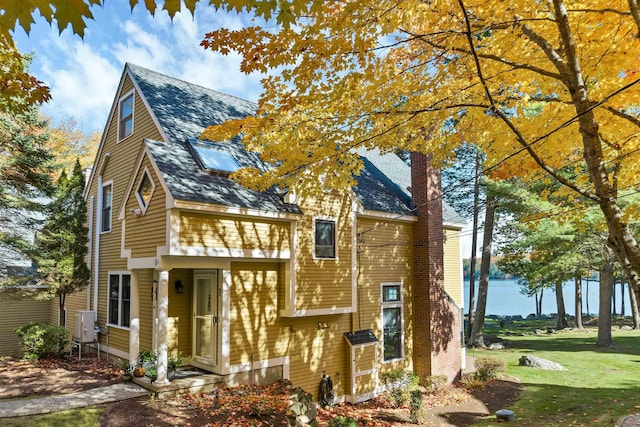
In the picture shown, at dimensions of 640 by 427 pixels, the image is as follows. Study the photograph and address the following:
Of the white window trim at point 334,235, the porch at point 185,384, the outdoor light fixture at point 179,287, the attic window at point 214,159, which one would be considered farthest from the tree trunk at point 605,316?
the outdoor light fixture at point 179,287

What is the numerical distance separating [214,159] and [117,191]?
457 centimetres

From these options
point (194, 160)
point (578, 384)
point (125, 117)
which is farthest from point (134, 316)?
point (578, 384)

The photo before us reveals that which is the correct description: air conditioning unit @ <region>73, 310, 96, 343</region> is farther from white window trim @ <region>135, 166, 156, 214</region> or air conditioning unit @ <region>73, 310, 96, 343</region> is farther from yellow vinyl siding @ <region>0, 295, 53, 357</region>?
yellow vinyl siding @ <region>0, 295, 53, 357</region>

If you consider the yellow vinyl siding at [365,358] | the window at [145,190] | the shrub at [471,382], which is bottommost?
the shrub at [471,382]

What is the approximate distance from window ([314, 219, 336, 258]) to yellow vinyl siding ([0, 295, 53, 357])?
12433 mm

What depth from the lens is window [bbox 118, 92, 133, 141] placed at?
44.8 feet

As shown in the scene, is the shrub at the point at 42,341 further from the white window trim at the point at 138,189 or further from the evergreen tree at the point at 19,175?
the white window trim at the point at 138,189

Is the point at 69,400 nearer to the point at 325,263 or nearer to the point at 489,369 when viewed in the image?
the point at 325,263

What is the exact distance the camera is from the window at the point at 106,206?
1444 cm

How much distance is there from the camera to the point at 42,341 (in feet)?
42.4

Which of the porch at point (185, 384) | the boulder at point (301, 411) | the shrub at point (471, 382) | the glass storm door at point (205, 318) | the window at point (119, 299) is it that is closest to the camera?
the boulder at point (301, 411)

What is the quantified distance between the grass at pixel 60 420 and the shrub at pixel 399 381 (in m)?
8.42

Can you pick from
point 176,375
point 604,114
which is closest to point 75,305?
point 176,375

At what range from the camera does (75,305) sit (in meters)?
16.3
